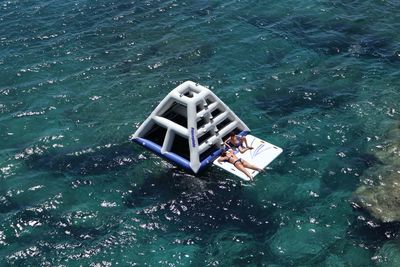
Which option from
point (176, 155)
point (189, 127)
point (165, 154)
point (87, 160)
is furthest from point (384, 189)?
point (87, 160)

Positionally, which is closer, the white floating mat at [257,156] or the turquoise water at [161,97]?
the turquoise water at [161,97]

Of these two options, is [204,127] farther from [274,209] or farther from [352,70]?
[352,70]

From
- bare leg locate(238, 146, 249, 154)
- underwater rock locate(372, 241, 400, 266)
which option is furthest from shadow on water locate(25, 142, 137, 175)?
underwater rock locate(372, 241, 400, 266)

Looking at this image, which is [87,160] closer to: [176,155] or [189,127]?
[176,155]

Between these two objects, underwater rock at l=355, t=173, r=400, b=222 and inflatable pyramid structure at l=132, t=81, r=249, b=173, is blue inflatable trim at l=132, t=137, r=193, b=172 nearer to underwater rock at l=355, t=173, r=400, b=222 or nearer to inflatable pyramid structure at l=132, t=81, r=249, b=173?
inflatable pyramid structure at l=132, t=81, r=249, b=173

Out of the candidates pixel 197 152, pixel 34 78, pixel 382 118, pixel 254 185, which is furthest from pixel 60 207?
pixel 382 118

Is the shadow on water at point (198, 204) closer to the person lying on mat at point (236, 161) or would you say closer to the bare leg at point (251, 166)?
the person lying on mat at point (236, 161)

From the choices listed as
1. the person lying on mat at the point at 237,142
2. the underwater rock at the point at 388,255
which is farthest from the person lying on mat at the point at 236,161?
the underwater rock at the point at 388,255
